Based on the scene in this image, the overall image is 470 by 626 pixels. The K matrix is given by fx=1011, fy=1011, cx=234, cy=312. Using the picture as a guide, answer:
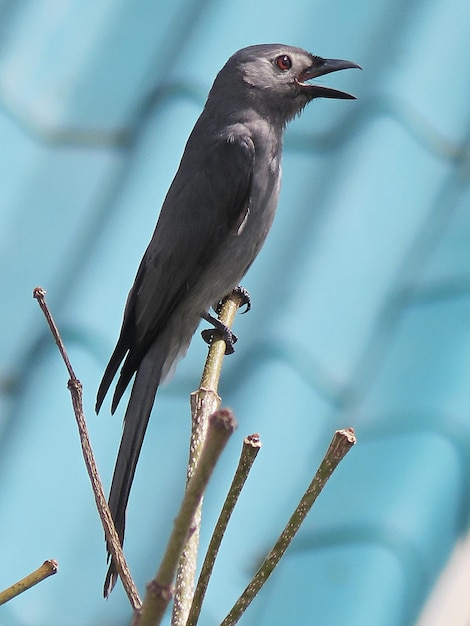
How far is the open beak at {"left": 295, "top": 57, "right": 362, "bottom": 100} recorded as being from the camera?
98.7 inches

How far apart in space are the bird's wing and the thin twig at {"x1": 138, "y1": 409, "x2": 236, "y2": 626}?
5.42ft

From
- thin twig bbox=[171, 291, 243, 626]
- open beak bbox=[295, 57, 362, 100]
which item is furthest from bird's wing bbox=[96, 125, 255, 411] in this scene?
thin twig bbox=[171, 291, 243, 626]

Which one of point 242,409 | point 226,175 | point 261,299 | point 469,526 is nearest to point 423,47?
point 226,175

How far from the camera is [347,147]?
2.61 metres

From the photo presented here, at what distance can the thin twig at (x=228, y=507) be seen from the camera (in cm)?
76

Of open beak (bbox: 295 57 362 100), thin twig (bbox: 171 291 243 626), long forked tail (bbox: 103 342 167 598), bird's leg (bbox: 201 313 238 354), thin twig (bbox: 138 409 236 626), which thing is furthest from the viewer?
open beak (bbox: 295 57 362 100)

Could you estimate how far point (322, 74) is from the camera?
2.59 metres

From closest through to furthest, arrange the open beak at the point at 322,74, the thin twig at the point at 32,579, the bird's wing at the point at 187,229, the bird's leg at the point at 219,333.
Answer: the thin twig at the point at 32,579
the bird's leg at the point at 219,333
the bird's wing at the point at 187,229
the open beak at the point at 322,74

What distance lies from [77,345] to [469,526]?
3.21 ft

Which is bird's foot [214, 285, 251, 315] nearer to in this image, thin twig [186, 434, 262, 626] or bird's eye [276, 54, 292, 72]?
bird's eye [276, 54, 292, 72]

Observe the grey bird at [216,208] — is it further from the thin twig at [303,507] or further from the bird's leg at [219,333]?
the thin twig at [303,507]

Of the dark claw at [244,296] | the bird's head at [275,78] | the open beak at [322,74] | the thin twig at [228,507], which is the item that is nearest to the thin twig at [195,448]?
the thin twig at [228,507]

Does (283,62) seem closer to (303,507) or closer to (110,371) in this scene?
(110,371)

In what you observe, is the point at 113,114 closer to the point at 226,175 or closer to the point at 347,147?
the point at 226,175
